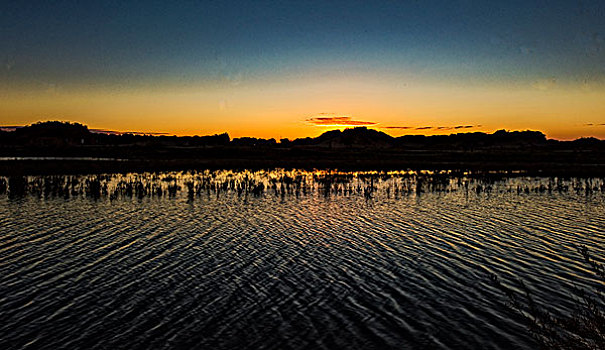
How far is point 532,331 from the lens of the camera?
26.4ft

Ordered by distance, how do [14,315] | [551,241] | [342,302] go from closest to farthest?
[14,315]
[342,302]
[551,241]

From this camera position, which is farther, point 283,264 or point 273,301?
point 283,264

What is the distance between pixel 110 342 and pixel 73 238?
35.1ft

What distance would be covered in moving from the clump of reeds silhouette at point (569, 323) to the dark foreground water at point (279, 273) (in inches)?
13.4

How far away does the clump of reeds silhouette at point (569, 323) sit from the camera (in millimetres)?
6930

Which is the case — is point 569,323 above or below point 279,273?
above

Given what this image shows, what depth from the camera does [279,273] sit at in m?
12.5

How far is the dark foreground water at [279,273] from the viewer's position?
8.45 meters

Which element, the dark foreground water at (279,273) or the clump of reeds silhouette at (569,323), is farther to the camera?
the dark foreground water at (279,273)

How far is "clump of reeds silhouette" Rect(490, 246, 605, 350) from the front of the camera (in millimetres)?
6930

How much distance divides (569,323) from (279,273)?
7620 millimetres

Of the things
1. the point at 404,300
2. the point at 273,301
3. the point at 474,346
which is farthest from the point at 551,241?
the point at 273,301

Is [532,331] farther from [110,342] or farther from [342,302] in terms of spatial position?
[110,342]

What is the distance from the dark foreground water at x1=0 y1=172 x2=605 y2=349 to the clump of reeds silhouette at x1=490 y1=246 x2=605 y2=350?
1.12ft
